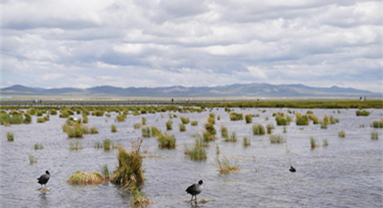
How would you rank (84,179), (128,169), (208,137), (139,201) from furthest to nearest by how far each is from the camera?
(208,137), (84,179), (128,169), (139,201)

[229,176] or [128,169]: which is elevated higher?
[128,169]

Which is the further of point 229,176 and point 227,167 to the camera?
point 227,167

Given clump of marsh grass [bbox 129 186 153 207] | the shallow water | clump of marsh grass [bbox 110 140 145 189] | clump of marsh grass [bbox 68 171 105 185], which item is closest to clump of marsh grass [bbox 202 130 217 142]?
the shallow water

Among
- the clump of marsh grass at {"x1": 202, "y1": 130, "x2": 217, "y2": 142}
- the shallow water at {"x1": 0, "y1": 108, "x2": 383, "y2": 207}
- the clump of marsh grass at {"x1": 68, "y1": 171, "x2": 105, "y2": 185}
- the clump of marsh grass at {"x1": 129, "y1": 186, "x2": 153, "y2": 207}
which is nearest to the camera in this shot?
the clump of marsh grass at {"x1": 129, "y1": 186, "x2": 153, "y2": 207}

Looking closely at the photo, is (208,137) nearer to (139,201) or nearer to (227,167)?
(227,167)

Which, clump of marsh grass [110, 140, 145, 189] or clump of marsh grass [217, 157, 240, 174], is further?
clump of marsh grass [217, 157, 240, 174]

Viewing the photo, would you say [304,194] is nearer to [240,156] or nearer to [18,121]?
[240,156]

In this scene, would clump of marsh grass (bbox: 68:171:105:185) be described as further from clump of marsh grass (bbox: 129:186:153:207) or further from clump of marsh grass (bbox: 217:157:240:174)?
clump of marsh grass (bbox: 217:157:240:174)

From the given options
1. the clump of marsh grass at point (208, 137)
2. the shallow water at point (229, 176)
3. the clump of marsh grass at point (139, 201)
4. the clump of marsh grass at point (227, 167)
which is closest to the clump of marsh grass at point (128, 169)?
the shallow water at point (229, 176)

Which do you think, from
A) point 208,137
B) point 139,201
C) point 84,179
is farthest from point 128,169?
point 208,137

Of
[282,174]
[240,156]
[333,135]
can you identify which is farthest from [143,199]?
[333,135]

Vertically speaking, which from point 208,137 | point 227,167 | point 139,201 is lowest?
point 139,201

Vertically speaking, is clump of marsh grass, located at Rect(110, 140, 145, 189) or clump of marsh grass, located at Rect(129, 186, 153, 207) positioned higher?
clump of marsh grass, located at Rect(110, 140, 145, 189)

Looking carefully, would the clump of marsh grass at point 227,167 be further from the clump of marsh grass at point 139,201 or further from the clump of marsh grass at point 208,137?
→ the clump of marsh grass at point 208,137
